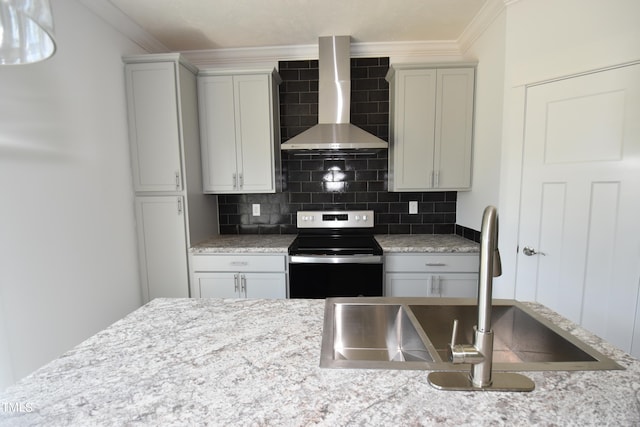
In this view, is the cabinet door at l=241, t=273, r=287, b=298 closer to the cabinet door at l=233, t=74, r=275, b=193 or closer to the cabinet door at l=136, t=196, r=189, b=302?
the cabinet door at l=136, t=196, r=189, b=302

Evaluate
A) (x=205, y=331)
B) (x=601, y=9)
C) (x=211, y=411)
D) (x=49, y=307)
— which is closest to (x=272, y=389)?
(x=211, y=411)

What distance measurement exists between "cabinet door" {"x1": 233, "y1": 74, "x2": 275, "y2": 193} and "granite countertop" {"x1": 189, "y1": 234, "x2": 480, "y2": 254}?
47 centimetres

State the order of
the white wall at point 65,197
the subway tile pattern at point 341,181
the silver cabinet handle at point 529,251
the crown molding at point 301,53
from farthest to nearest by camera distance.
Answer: the subway tile pattern at point 341,181 → the crown molding at point 301,53 → the silver cabinet handle at point 529,251 → the white wall at point 65,197

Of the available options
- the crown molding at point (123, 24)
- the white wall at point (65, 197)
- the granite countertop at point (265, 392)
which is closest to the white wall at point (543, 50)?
the granite countertop at point (265, 392)

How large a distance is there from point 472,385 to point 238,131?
241 cm

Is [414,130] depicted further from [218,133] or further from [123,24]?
[123,24]

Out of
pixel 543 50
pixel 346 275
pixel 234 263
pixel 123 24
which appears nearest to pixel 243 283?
pixel 234 263

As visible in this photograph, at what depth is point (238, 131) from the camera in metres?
2.50

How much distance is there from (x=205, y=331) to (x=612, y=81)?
2333mm

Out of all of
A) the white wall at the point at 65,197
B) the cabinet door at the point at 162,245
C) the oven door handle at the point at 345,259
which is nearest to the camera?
the white wall at the point at 65,197

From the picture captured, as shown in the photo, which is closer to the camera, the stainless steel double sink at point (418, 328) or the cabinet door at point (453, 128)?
the stainless steel double sink at point (418, 328)

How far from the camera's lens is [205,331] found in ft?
3.13

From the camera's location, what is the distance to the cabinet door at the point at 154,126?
87.2 inches

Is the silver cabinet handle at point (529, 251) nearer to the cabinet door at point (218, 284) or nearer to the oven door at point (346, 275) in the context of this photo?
the oven door at point (346, 275)
